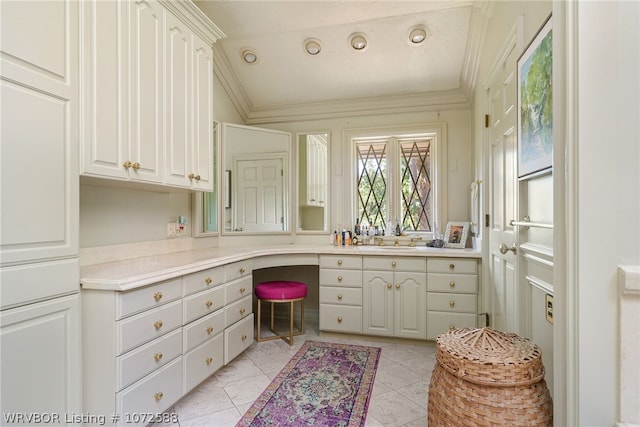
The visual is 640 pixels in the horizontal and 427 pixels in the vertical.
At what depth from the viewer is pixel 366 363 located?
2.35m

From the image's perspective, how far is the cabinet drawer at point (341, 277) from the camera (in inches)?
109

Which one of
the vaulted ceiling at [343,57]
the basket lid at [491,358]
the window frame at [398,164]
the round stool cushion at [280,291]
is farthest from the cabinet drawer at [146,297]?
the vaulted ceiling at [343,57]

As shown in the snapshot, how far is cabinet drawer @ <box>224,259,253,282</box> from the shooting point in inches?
86.3

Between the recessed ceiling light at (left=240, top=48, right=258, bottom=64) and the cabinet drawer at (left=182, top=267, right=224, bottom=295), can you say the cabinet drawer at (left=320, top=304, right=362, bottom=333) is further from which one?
the recessed ceiling light at (left=240, top=48, right=258, bottom=64)

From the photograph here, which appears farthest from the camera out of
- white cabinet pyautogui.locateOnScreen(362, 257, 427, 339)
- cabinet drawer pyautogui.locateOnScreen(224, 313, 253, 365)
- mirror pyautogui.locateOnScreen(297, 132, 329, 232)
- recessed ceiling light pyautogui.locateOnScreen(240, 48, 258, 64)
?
mirror pyautogui.locateOnScreen(297, 132, 329, 232)

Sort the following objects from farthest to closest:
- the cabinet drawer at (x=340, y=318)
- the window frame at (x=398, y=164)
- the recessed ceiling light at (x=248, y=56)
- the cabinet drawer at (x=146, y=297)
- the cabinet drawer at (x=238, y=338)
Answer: the window frame at (x=398, y=164) → the recessed ceiling light at (x=248, y=56) → the cabinet drawer at (x=340, y=318) → the cabinet drawer at (x=238, y=338) → the cabinet drawer at (x=146, y=297)

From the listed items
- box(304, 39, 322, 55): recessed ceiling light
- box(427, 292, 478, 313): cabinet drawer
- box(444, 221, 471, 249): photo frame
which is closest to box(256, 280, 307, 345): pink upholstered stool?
box(427, 292, 478, 313): cabinet drawer

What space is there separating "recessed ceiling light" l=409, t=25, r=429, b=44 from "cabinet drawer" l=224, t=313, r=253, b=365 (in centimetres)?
265

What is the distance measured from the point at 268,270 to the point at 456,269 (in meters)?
1.95

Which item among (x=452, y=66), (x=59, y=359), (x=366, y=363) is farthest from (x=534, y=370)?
(x=452, y=66)

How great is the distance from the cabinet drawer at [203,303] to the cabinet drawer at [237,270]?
0.36 ft

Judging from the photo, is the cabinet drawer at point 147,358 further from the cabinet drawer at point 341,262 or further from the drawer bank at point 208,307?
the cabinet drawer at point 341,262

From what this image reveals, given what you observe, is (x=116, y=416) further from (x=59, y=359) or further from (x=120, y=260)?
(x=120, y=260)

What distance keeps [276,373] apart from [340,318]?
2.63 feet
